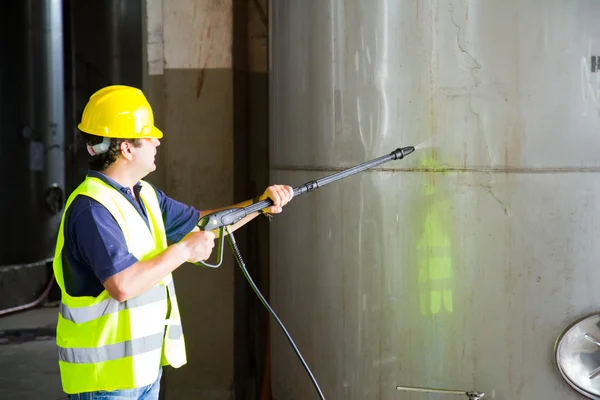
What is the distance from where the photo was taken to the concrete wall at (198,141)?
4.96 m

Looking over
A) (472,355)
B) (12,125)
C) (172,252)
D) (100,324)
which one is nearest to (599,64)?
(472,355)

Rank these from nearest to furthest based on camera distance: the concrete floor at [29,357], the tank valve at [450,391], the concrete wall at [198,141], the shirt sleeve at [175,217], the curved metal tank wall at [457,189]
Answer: the shirt sleeve at [175,217] < the curved metal tank wall at [457,189] < the tank valve at [450,391] < the concrete wall at [198,141] < the concrete floor at [29,357]

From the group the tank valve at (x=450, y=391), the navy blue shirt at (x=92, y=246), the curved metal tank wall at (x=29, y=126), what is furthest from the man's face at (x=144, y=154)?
the curved metal tank wall at (x=29, y=126)

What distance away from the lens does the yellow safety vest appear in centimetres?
269

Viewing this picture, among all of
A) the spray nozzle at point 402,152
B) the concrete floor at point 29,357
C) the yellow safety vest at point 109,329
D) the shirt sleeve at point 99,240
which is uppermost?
the spray nozzle at point 402,152

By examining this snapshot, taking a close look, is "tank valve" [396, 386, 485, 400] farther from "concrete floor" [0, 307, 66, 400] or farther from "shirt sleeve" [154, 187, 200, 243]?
"concrete floor" [0, 307, 66, 400]

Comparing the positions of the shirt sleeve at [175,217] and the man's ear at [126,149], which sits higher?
the man's ear at [126,149]

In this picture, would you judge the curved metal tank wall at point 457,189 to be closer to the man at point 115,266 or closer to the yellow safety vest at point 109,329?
the man at point 115,266

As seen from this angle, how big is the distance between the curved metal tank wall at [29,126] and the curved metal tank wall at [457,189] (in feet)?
19.4

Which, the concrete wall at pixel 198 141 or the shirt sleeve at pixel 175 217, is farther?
the concrete wall at pixel 198 141

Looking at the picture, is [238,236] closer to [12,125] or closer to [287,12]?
[287,12]

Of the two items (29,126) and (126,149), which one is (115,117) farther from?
(29,126)

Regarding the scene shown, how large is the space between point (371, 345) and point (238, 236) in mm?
1668

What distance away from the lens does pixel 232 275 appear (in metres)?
5.09
